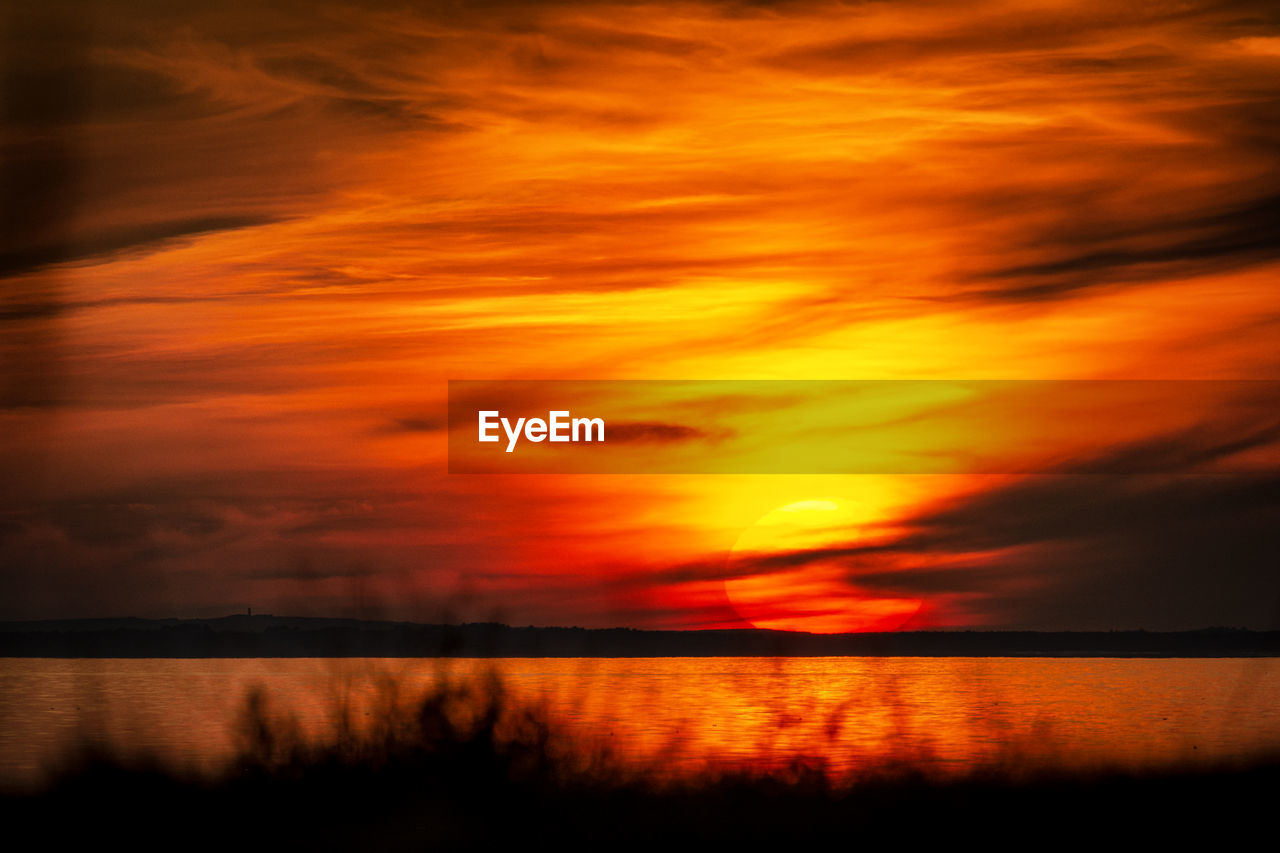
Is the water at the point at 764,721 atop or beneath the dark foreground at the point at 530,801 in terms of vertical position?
beneath

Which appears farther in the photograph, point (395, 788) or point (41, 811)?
point (395, 788)

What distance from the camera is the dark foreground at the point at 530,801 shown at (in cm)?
1384

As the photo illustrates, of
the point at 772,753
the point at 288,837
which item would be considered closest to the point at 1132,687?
the point at 772,753

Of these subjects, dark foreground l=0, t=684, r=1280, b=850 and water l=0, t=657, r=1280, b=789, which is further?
water l=0, t=657, r=1280, b=789

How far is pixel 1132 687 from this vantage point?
3002 inches

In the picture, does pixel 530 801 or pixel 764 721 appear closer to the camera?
pixel 530 801

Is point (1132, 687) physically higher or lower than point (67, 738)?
lower

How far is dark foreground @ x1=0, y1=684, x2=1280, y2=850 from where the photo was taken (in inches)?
545

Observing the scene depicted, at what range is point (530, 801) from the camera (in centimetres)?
1541

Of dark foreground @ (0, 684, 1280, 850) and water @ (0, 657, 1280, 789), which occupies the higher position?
dark foreground @ (0, 684, 1280, 850)

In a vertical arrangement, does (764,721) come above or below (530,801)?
below

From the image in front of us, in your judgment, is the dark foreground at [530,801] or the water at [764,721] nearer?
the dark foreground at [530,801]

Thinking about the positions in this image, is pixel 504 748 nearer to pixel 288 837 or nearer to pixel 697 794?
pixel 697 794

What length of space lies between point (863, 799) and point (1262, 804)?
4.15 m
